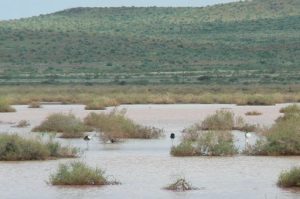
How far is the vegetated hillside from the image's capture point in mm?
84250

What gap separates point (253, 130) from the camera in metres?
31.9

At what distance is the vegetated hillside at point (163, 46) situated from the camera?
84.2 meters

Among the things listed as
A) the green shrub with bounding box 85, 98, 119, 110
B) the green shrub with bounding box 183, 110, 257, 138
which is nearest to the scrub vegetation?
the green shrub with bounding box 85, 98, 119, 110

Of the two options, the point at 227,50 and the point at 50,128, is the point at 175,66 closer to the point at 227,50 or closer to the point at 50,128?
the point at 227,50

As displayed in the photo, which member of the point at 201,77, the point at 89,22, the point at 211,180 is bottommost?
the point at 211,180

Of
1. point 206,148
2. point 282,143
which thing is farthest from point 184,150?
point 282,143

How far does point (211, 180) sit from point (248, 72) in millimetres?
65468

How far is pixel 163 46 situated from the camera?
9875cm

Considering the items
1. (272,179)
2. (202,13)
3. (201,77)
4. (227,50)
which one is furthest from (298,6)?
(272,179)

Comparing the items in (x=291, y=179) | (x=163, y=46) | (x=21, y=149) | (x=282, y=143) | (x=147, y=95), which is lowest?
(x=291, y=179)

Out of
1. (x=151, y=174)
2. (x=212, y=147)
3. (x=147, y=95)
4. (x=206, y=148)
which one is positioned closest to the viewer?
(x=151, y=174)

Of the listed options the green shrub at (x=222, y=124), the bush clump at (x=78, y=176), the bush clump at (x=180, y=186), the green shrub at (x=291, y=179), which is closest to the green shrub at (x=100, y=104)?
the green shrub at (x=222, y=124)

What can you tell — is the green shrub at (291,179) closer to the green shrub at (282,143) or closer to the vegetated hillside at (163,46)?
the green shrub at (282,143)

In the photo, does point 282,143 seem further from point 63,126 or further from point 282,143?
point 63,126
